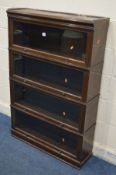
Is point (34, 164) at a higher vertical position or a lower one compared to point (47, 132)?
lower

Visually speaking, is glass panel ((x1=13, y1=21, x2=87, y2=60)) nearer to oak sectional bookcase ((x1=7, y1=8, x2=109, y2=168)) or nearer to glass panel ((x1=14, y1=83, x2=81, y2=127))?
oak sectional bookcase ((x1=7, y1=8, x2=109, y2=168))

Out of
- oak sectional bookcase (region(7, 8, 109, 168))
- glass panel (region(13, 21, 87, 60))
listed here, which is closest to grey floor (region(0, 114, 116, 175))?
oak sectional bookcase (region(7, 8, 109, 168))

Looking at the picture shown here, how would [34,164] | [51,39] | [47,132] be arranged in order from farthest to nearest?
[47,132], [34,164], [51,39]

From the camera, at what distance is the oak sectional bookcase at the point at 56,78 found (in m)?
1.75

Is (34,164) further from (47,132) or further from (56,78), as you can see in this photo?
(56,78)

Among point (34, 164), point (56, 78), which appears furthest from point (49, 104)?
point (34, 164)

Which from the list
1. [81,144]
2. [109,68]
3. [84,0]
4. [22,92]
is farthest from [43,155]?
[84,0]

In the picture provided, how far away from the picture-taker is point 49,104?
2145 millimetres

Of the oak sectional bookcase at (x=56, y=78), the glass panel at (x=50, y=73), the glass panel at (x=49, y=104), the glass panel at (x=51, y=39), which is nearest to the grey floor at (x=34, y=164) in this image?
the oak sectional bookcase at (x=56, y=78)

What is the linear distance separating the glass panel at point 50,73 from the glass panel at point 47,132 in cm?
39

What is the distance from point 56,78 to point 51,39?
31cm

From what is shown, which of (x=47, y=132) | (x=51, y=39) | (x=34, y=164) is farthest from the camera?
(x=47, y=132)

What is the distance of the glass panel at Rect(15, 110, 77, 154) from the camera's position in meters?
2.10

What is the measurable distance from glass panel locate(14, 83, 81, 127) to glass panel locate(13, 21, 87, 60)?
385mm
